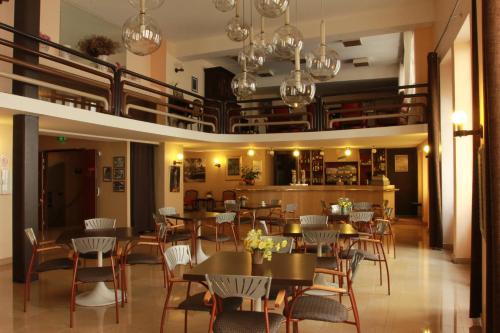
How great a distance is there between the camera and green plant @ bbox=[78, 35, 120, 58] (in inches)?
361

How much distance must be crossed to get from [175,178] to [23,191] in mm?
5473

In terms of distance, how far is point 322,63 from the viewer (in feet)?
11.2

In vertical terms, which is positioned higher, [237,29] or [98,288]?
[237,29]

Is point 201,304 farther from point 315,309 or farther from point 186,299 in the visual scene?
point 315,309

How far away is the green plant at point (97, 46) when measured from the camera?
9.18 m

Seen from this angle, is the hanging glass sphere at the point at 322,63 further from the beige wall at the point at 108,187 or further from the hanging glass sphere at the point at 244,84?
the beige wall at the point at 108,187

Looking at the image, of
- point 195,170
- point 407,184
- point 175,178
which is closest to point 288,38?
point 175,178

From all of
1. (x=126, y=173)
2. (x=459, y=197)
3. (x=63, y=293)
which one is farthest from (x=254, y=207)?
(x=63, y=293)

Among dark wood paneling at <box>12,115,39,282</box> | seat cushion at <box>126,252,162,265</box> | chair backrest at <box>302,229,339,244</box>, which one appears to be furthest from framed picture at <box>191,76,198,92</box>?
chair backrest at <box>302,229,339,244</box>

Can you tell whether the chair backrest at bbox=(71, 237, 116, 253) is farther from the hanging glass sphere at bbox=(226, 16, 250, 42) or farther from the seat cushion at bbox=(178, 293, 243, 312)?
the hanging glass sphere at bbox=(226, 16, 250, 42)

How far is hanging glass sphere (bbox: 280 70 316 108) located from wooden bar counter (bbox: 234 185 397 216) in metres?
8.91

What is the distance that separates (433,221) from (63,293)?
267 inches

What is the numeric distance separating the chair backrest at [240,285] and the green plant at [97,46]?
305 inches

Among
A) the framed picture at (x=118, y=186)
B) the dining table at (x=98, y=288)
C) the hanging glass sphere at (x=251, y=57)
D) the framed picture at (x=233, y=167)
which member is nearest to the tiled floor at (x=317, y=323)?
the dining table at (x=98, y=288)
